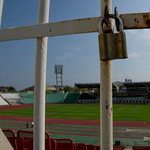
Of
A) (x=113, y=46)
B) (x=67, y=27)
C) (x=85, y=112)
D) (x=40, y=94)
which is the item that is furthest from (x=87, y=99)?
(x=113, y=46)

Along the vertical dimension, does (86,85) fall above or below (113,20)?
above

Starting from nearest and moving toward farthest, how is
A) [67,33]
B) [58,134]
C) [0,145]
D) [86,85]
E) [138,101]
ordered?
[0,145] → [67,33] → [58,134] → [138,101] → [86,85]

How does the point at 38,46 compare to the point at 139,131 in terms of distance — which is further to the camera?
the point at 139,131

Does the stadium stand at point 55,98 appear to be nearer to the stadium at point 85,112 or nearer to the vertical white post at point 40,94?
the stadium at point 85,112

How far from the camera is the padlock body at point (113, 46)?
1533mm

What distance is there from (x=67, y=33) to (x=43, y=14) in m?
0.46

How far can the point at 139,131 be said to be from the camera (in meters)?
16.2

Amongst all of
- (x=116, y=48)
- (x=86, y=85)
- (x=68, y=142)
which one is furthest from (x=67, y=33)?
(x=86, y=85)

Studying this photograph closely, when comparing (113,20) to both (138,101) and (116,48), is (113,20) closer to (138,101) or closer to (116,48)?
(116,48)

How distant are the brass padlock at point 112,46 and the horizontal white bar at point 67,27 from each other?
0.37 meters

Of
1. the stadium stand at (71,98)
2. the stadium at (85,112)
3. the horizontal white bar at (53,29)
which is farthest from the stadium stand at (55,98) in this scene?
the horizontal white bar at (53,29)

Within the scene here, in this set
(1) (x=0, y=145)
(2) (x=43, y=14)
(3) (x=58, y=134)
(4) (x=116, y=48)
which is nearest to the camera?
(4) (x=116, y=48)

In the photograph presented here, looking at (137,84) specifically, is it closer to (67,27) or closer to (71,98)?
(71,98)

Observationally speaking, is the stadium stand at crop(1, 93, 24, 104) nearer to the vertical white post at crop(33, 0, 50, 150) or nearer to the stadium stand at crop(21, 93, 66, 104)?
the stadium stand at crop(21, 93, 66, 104)
